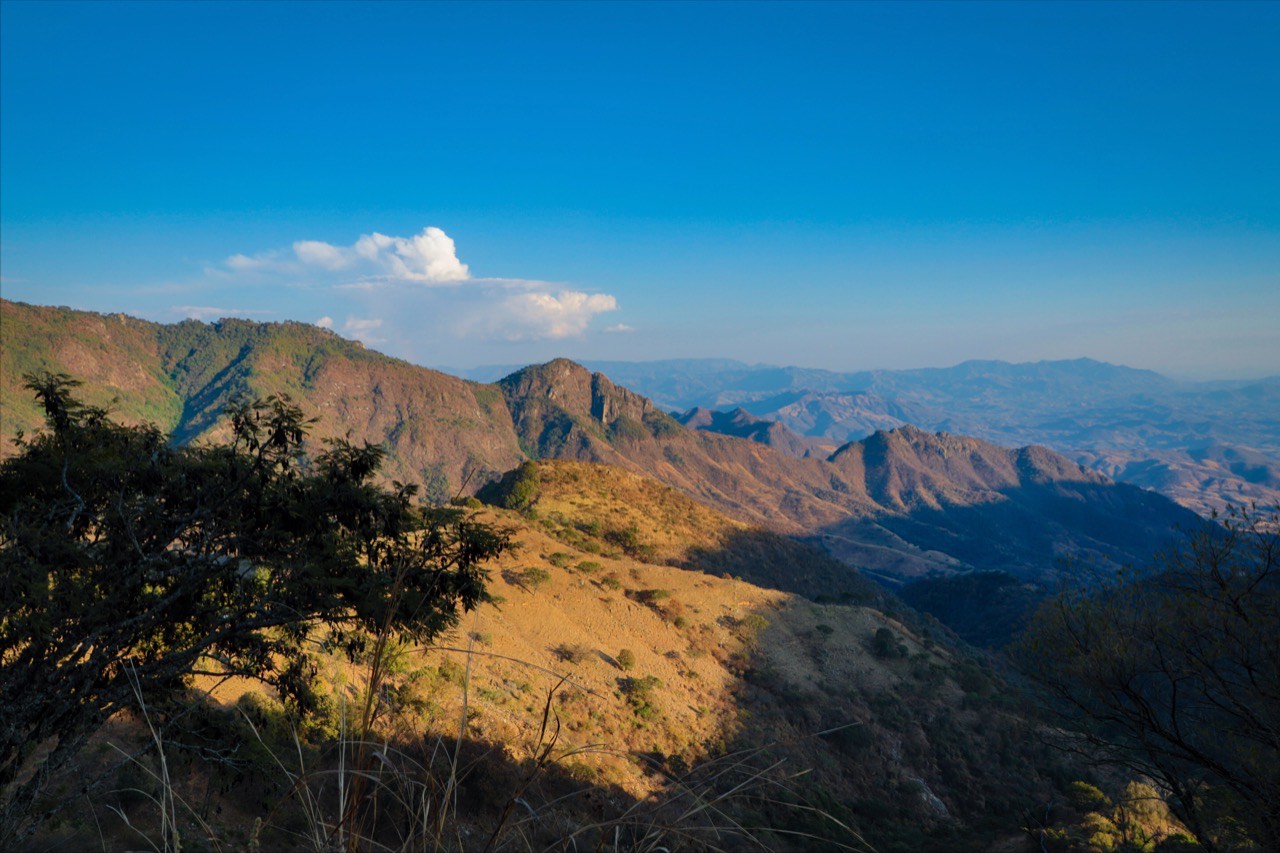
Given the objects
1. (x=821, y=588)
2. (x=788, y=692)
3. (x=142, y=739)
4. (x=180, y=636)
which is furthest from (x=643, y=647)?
(x=821, y=588)

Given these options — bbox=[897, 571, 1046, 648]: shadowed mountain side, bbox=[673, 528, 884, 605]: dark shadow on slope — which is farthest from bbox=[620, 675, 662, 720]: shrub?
bbox=[897, 571, 1046, 648]: shadowed mountain side

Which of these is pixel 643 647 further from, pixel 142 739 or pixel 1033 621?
pixel 142 739

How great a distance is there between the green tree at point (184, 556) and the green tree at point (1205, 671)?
12701 mm

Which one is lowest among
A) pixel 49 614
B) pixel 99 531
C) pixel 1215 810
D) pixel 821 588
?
pixel 821 588

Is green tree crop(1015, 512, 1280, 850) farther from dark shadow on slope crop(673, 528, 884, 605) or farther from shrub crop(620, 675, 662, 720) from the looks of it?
dark shadow on slope crop(673, 528, 884, 605)

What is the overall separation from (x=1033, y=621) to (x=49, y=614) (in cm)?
1919

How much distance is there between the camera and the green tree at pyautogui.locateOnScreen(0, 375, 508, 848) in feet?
28.7

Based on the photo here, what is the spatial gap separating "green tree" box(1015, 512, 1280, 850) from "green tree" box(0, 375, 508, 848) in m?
12.7

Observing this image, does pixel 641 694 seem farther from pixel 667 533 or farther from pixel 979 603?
pixel 979 603

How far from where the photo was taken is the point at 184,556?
10344 millimetres

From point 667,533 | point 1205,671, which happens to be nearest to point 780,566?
point 667,533

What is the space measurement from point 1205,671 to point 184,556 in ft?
61.0

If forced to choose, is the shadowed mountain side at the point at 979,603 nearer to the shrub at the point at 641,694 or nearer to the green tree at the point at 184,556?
the shrub at the point at 641,694

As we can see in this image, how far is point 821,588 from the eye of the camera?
71750 mm
